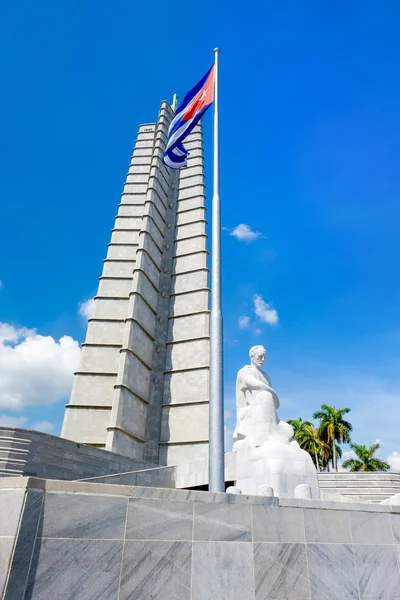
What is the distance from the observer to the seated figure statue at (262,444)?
7730 millimetres

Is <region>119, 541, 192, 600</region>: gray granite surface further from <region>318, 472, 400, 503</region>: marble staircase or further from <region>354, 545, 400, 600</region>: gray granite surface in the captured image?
<region>318, 472, 400, 503</region>: marble staircase

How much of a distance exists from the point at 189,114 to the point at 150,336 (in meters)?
18.2

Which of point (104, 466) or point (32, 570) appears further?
point (104, 466)

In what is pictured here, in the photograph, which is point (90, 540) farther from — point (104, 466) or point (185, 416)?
point (185, 416)

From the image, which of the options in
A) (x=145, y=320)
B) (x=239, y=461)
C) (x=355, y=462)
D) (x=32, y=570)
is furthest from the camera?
(x=355, y=462)

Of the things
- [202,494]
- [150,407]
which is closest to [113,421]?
[150,407]

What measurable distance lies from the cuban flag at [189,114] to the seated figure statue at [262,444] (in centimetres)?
608

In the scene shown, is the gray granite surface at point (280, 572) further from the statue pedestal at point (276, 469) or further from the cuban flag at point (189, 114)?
the cuban flag at point (189, 114)

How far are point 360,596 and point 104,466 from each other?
1200 centimetres

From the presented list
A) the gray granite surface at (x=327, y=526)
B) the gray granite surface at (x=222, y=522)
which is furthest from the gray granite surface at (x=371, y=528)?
the gray granite surface at (x=222, y=522)

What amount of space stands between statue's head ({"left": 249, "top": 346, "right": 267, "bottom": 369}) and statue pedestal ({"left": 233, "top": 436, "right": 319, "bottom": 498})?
6.62ft

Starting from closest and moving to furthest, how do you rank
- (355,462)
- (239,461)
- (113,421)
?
(239,461) → (113,421) → (355,462)

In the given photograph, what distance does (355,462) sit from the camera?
42.9 metres

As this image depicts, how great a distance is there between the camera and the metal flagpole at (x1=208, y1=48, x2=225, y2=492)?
621 centimetres
